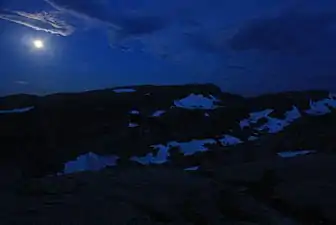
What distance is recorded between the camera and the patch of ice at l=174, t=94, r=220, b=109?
263 ft

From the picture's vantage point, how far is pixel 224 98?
3546 inches

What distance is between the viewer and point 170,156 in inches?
2184

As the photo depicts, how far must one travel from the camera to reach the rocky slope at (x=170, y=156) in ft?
67.9

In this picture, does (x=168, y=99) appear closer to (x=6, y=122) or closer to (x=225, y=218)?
(x=6, y=122)

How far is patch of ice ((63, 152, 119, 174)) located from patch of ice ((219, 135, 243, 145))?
16.3 meters

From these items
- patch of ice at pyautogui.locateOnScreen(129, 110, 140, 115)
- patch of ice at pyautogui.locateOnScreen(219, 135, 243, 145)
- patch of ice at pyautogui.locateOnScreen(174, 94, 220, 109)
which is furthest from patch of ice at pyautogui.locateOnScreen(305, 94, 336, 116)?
patch of ice at pyautogui.locateOnScreen(129, 110, 140, 115)

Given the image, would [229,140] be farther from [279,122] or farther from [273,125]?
[279,122]

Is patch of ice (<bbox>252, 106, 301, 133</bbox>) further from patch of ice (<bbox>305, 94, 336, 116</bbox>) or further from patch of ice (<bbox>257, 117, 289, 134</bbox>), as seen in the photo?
patch of ice (<bbox>305, 94, 336, 116</bbox>)

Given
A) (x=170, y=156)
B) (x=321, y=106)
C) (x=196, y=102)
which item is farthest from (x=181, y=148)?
(x=321, y=106)

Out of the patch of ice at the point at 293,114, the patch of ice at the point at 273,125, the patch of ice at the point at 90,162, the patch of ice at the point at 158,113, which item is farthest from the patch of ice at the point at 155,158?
the patch of ice at the point at 293,114

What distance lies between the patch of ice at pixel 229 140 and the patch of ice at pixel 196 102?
13042 millimetres

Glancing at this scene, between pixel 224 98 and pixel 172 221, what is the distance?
7258 cm

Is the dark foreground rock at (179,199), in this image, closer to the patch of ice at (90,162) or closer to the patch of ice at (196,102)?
the patch of ice at (90,162)

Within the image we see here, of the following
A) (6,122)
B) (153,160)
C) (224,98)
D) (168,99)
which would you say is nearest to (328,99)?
(224,98)
